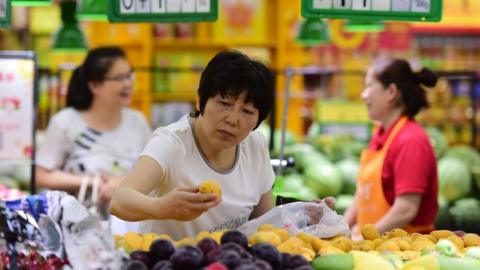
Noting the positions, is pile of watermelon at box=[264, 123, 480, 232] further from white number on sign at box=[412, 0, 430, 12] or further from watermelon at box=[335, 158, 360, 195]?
white number on sign at box=[412, 0, 430, 12]

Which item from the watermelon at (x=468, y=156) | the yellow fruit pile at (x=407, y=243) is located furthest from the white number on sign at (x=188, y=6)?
the watermelon at (x=468, y=156)

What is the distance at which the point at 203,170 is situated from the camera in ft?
11.7

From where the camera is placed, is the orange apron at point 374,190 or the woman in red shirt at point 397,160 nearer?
the woman in red shirt at point 397,160

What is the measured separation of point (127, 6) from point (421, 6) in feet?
3.70

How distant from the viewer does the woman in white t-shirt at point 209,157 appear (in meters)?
3.30

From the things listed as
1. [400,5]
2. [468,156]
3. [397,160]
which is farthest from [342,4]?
[468,156]

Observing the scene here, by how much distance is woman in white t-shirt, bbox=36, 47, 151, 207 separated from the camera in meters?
5.95

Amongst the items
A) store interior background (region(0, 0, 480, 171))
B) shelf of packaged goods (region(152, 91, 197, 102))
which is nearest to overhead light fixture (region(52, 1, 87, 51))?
store interior background (region(0, 0, 480, 171))

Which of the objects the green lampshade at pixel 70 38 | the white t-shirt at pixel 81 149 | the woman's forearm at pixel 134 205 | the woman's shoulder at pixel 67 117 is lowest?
the white t-shirt at pixel 81 149

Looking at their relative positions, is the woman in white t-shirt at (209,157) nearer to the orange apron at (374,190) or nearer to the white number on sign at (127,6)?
the white number on sign at (127,6)

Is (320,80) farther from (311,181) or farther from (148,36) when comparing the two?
(311,181)

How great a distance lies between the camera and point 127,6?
391 cm

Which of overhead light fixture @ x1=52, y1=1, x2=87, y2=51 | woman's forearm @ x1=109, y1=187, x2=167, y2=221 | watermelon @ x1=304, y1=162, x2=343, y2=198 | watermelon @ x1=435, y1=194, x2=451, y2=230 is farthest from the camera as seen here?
watermelon @ x1=304, y1=162, x2=343, y2=198

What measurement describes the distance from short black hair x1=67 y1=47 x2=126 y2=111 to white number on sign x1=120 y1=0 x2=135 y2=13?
219 centimetres
